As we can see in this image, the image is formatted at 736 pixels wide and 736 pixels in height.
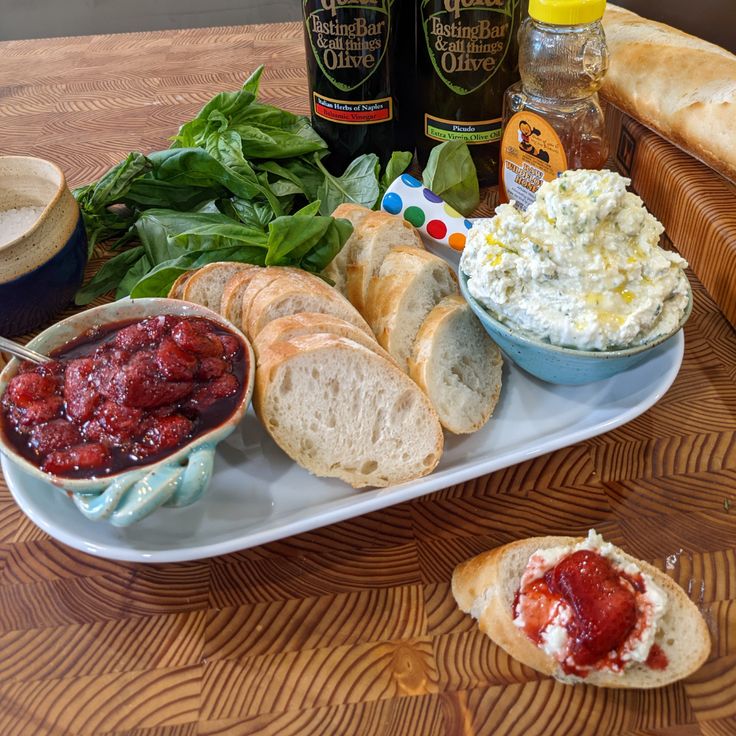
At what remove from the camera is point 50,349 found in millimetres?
1607

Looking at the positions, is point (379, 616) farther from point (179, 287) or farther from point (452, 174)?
point (452, 174)

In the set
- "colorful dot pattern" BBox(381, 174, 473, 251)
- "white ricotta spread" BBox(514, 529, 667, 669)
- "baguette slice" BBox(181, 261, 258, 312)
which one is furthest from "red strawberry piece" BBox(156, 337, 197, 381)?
"colorful dot pattern" BBox(381, 174, 473, 251)

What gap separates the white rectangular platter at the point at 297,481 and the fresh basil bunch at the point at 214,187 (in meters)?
0.62

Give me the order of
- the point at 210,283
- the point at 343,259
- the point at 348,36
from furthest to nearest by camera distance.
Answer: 1. the point at 348,36
2. the point at 343,259
3. the point at 210,283

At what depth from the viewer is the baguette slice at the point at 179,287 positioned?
181 centimetres

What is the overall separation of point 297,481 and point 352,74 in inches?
→ 53.7

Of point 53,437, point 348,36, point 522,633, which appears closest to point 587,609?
point 522,633

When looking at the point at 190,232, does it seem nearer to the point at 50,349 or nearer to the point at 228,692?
the point at 50,349

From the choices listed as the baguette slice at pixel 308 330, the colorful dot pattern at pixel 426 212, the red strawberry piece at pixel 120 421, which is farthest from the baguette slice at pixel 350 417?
the colorful dot pattern at pixel 426 212

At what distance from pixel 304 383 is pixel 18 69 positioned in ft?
9.89

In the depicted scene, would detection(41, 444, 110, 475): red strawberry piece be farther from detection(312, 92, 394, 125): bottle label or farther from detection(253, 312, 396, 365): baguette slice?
detection(312, 92, 394, 125): bottle label

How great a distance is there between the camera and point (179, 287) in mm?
1818

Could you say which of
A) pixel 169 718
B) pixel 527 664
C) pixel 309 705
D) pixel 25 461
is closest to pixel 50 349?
pixel 25 461

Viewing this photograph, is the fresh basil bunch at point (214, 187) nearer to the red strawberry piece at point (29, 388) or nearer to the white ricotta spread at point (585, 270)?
the red strawberry piece at point (29, 388)
